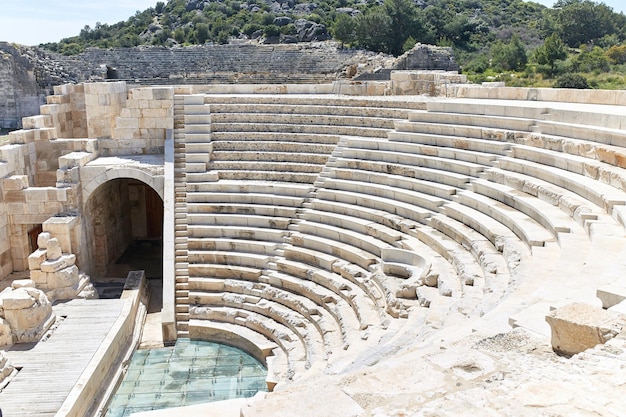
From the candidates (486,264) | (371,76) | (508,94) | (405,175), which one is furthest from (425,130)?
(371,76)

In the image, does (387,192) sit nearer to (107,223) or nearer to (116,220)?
(107,223)

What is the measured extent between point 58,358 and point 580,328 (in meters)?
7.17

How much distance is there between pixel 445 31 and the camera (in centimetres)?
4491

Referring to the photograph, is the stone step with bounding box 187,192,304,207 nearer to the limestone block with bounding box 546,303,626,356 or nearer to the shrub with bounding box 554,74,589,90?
the limestone block with bounding box 546,303,626,356

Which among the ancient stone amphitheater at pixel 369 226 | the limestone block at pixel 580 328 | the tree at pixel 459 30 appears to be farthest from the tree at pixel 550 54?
the limestone block at pixel 580 328

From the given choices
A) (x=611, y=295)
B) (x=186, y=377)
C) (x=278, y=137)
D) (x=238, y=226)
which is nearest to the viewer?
(x=611, y=295)

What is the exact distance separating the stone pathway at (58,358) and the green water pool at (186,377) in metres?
0.74

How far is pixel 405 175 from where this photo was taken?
11039 millimetres

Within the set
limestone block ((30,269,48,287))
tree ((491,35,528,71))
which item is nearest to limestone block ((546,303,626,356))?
limestone block ((30,269,48,287))

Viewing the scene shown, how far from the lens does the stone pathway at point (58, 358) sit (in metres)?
7.66

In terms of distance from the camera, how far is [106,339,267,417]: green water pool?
878 cm

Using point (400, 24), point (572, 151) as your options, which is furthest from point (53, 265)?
point (400, 24)

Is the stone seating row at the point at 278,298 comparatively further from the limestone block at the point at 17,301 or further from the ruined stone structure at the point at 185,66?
the ruined stone structure at the point at 185,66

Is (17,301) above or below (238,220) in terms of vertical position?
below
